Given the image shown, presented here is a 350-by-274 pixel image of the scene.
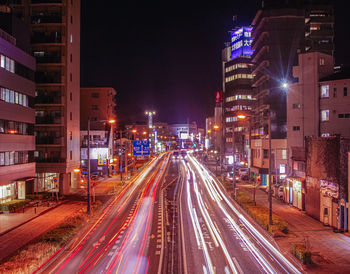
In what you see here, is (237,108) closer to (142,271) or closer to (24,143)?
(24,143)

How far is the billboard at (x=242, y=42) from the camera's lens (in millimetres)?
93725

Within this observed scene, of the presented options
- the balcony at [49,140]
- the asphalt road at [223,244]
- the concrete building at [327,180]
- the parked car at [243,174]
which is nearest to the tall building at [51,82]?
the balcony at [49,140]

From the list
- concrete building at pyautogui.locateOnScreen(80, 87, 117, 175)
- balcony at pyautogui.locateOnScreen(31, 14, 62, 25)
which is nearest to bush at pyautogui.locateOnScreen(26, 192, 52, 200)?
concrete building at pyautogui.locateOnScreen(80, 87, 117, 175)

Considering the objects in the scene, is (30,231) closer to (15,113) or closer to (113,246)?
(113,246)

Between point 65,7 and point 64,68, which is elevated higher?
point 65,7

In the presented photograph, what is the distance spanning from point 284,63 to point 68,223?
40.2 m

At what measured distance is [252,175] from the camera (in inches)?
2122

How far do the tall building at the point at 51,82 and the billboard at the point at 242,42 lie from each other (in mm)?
62587

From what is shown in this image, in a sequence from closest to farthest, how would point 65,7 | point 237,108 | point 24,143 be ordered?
1. point 24,143
2. point 65,7
3. point 237,108

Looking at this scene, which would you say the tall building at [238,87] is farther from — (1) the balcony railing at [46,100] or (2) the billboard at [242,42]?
(1) the balcony railing at [46,100]

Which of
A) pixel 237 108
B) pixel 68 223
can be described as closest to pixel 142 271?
pixel 68 223

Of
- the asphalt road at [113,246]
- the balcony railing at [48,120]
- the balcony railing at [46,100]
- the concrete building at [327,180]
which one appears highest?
the balcony railing at [46,100]

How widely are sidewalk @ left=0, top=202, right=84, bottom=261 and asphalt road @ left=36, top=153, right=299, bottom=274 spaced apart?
12.1 ft

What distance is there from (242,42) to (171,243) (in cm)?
A: 8628
